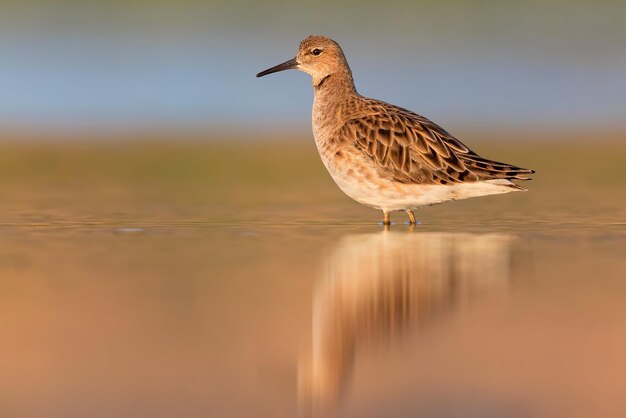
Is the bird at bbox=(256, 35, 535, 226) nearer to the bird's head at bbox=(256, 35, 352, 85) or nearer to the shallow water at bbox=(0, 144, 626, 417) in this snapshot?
the shallow water at bbox=(0, 144, 626, 417)

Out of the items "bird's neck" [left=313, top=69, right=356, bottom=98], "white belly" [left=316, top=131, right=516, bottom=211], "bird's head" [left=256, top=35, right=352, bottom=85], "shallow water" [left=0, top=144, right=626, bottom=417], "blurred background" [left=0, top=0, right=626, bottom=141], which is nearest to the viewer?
"shallow water" [left=0, top=144, right=626, bottom=417]

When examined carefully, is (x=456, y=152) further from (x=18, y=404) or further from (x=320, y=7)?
(x=320, y=7)

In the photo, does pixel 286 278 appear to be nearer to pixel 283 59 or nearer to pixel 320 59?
pixel 320 59

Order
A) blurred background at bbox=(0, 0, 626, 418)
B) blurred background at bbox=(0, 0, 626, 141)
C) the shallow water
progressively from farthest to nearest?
blurred background at bbox=(0, 0, 626, 141)
blurred background at bbox=(0, 0, 626, 418)
the shallow water

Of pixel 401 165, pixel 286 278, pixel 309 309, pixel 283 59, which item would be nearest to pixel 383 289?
pixel 309 309

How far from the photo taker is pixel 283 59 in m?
43.7

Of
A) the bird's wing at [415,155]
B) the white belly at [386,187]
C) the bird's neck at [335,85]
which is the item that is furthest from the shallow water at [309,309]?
the bird's neck at [335,85]

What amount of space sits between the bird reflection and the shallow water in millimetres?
20

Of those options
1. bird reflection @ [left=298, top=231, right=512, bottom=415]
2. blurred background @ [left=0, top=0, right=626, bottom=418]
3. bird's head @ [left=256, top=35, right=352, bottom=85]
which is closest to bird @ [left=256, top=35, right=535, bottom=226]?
blurred background @ [left=0, top=0, right=626, bottom=418]

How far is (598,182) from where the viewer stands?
19.7 m

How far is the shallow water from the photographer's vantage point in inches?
Result: 268

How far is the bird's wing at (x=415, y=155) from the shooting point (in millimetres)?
14234

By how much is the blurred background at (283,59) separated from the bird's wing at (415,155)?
53.7 ft

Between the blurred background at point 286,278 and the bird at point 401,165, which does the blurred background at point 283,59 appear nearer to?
the blurred background at point 286,278
